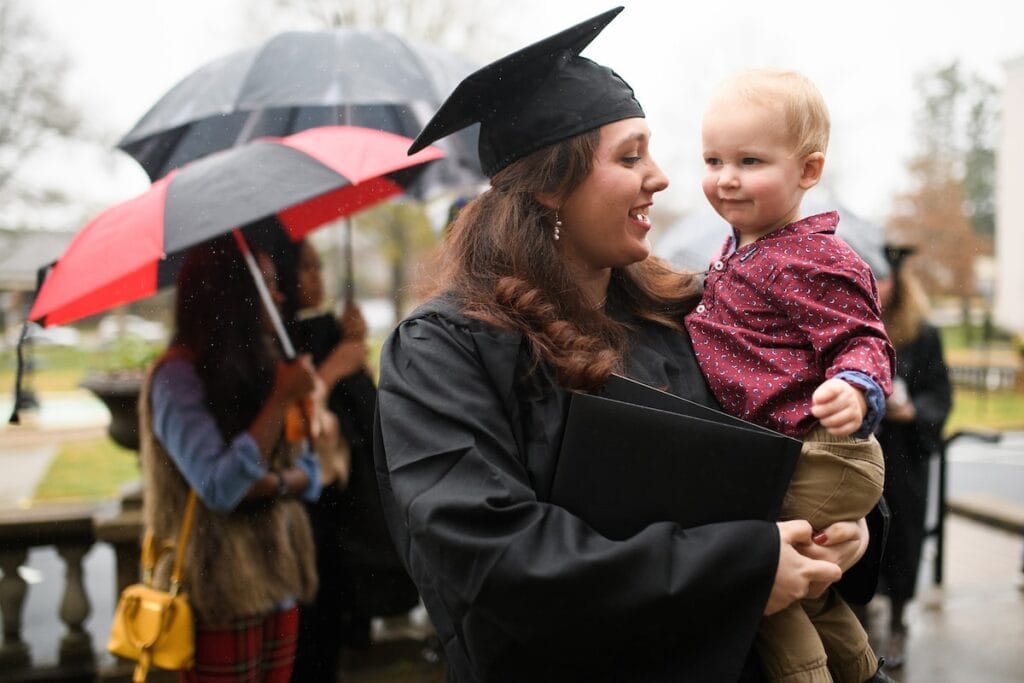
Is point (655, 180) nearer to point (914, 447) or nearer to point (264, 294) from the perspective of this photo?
point (264, 294)

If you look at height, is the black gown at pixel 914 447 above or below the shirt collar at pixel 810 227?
below

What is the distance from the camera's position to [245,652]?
264cm

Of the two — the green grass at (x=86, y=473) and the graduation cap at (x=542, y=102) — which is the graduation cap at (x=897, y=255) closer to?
the graduation cap at (x=542, y=102)

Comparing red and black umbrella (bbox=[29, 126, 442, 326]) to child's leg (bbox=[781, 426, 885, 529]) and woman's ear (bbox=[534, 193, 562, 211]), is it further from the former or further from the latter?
child's leg (bbox=[781, 426, 885, 529])

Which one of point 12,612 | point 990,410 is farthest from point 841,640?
point 990,410

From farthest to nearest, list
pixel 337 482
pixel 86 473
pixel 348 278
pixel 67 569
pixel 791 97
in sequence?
pixel 86 473 < pixel 67 569 < pixel 337 482 < pixel 348 278 < pixel 791 97

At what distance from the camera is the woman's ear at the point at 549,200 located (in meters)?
1.68

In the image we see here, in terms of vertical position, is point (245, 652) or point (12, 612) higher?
point (245, 652)

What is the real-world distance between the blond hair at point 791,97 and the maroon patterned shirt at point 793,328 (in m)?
0.15

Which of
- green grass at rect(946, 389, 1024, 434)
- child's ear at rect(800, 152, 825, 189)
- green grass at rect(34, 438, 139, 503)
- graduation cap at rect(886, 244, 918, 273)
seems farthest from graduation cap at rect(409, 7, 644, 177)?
green grass at rect(946, 389, 1024, 434)

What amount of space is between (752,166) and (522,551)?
2.64 ft

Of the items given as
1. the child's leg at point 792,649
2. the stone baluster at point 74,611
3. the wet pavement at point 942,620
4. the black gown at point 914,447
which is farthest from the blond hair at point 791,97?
the stone baluster at point 74,611

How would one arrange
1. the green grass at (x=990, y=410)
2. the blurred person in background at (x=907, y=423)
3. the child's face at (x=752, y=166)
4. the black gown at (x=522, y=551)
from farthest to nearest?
the green grass at (x=990, y=410) < the blurred person in background at (x=907, y=423) < the child's face at (x=752, y=166) < the black gown at (x=522, y=551)

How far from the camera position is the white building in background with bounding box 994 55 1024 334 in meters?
6.70
